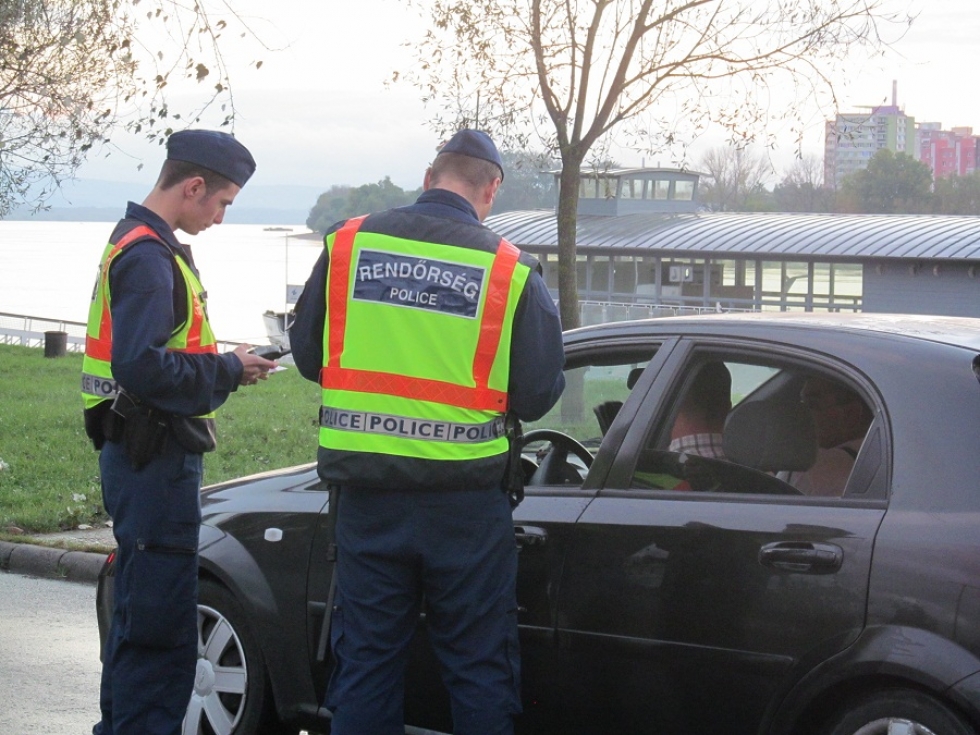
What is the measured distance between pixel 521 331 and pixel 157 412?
1111 millimetres

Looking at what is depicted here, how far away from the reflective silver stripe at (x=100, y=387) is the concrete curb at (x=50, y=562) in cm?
402

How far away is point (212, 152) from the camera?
383cm

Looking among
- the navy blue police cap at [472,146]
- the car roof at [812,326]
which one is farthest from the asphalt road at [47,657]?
the navy blue police cap at [472,146]

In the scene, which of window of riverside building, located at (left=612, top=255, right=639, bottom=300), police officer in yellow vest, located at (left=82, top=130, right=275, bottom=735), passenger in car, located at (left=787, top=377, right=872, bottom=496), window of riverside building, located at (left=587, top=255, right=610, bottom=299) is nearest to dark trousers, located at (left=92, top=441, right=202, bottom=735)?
police officer in yellow vest, located at (left=82, top=130, right=275, bottom=735)

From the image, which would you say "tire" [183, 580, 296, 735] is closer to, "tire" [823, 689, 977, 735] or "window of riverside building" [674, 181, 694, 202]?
"tire" [823, 689, 977, 735]

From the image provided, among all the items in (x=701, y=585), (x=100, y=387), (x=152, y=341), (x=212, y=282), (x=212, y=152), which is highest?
(x=212, y=152)

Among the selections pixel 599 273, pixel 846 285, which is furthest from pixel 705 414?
pixel 599 273

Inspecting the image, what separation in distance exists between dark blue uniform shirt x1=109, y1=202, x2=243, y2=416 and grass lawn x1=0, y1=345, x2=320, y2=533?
5.43 m

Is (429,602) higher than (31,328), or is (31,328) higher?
(429,602)

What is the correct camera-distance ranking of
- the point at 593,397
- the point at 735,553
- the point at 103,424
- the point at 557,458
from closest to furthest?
the point at 735,553 < the point at 103,424 < the point at 557,458 < the point at 593,397

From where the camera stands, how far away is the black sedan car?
2.98 metres

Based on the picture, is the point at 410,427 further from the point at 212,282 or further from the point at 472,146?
the point at 212,282

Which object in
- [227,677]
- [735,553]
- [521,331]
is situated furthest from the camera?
[227,677]

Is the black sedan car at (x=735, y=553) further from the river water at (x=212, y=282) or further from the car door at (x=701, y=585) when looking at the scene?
the river water at (x=212, y=282)
